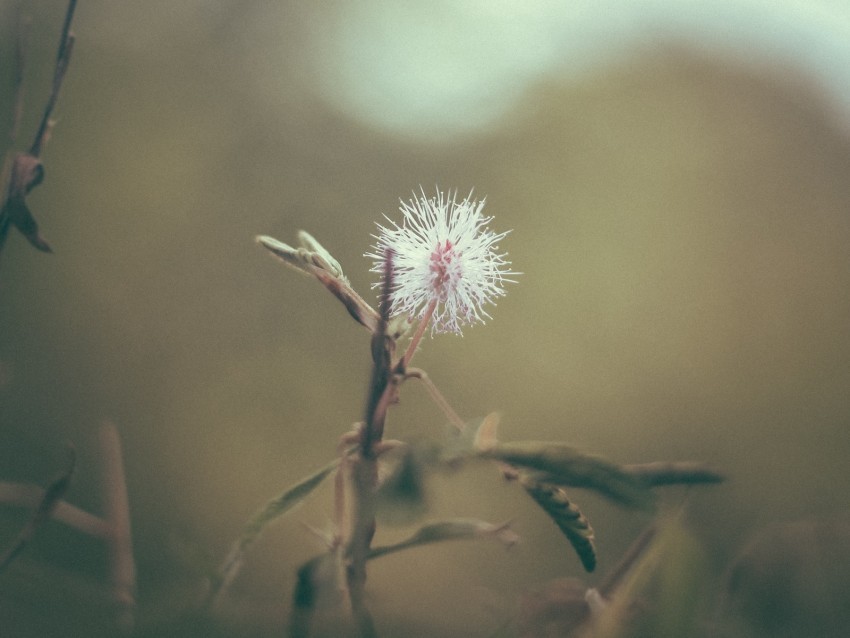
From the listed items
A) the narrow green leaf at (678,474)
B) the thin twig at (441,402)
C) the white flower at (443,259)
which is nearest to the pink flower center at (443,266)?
the white flower at (443,259)

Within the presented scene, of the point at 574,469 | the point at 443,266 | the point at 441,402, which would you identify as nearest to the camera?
the point at 574,469

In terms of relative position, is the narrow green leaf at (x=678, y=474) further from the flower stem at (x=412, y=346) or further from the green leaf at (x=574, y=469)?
the flower stem at (x=412, y=346)

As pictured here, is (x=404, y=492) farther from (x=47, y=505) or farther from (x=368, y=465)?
(x=47, y=505)

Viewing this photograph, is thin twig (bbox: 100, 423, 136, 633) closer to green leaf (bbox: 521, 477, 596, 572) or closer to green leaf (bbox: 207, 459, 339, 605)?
green leaf (bbox: 207, 459, 339, 605)

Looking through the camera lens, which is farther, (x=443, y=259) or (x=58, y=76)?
(x=443, y=259)

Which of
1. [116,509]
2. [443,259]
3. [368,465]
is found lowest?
[116,509]

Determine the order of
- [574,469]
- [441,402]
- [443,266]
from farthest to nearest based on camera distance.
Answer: [443,266] → [441,402] → [574,469]

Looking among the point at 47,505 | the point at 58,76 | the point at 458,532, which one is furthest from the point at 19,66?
the point at 458,532
